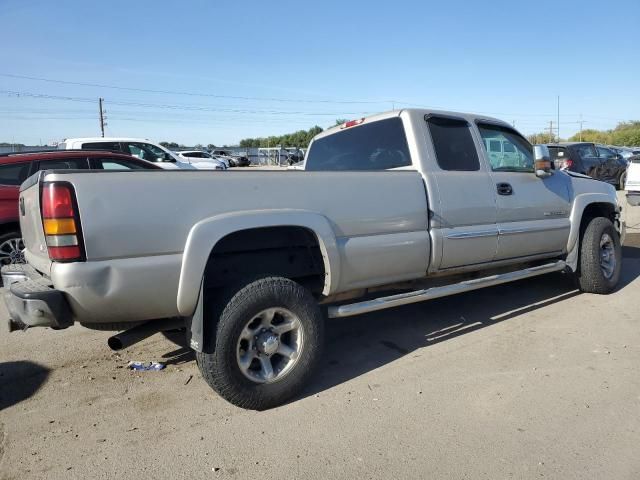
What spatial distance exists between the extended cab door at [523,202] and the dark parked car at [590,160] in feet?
32.3

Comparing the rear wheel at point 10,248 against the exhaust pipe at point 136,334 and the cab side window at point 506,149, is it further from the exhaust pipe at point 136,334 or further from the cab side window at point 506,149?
the cab side window at point 506,149

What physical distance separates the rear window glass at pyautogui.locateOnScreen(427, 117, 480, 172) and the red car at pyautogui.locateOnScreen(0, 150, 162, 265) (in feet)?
11.6

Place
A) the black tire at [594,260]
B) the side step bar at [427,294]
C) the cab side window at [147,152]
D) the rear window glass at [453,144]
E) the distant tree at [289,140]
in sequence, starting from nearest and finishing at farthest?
the side step bar at [427,294], the rear window glass at [453,144], the black tire at [594,260], the cab side window at [147,152], the distant tree at [289,140]

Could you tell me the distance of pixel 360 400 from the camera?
10.9 feet

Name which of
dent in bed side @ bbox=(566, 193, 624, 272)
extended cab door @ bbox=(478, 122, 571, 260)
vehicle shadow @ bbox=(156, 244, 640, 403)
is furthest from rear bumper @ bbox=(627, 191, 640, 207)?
extended cab door @ bbox=(478, 122, 571, 260)

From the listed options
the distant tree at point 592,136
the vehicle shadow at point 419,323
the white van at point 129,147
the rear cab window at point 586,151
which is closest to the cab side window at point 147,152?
the white van at point 129,147

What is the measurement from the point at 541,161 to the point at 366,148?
169 centimetres

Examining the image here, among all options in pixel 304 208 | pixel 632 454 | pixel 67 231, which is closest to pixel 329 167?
pixel 304 208

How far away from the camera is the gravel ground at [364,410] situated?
2.64 meters

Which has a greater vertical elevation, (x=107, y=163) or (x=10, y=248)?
(x=107, y=163)

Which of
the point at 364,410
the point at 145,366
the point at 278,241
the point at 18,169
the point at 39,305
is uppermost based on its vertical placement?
the point at 18,169

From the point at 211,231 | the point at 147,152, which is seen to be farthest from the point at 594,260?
the point at 147,152

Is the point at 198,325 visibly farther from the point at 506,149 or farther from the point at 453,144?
the point at 506,149

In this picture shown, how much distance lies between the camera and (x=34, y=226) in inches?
122
